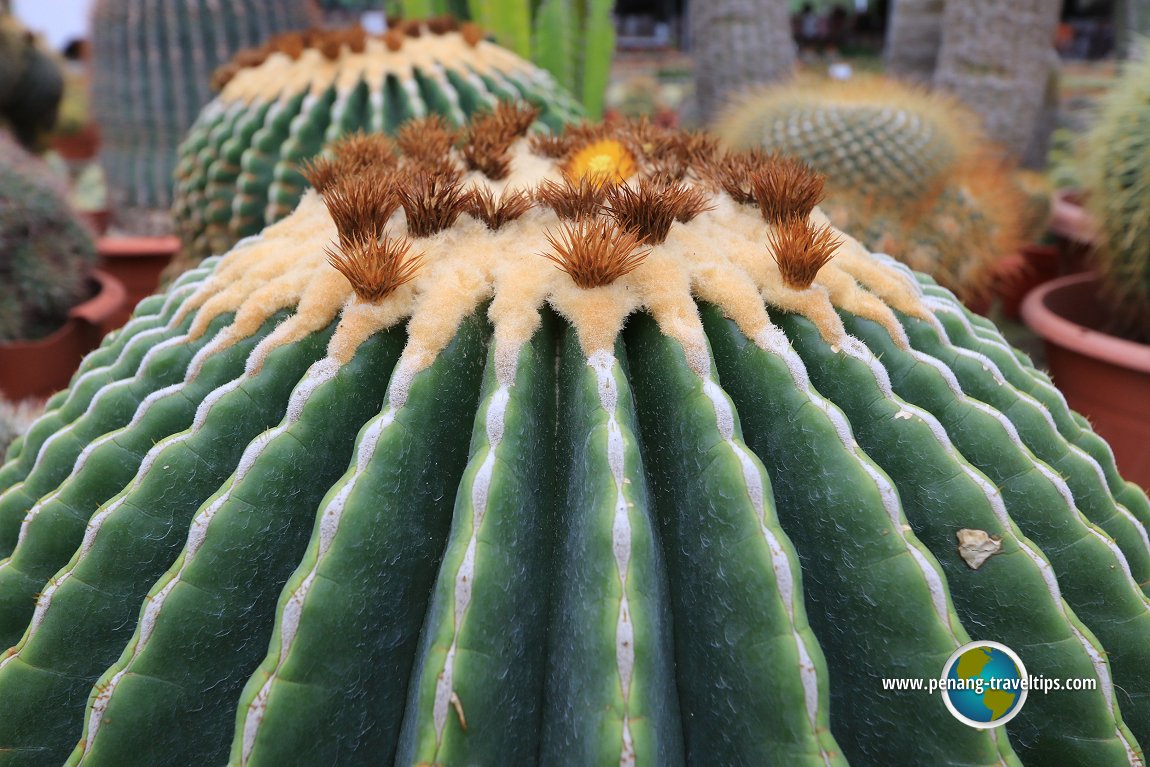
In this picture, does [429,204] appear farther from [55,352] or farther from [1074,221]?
[1074,221]

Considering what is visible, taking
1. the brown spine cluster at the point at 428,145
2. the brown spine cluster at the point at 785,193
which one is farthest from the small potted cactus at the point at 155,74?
the brown spine cluster at the point at 785,193

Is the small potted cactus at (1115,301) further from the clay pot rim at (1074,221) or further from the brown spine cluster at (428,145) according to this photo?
the brown spine cluster at (428,145)

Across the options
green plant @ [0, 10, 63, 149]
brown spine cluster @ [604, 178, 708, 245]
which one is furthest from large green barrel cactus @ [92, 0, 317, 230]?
brown spine cluster @ [604, 178, 708, 245]

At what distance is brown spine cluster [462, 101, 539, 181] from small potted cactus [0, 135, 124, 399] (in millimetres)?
2327

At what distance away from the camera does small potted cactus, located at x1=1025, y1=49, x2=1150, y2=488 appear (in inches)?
99.0

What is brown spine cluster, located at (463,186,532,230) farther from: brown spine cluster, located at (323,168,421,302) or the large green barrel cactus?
the large green barrel cactus

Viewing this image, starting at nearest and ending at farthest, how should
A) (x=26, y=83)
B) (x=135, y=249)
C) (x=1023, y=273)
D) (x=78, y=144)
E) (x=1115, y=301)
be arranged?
(x=1115, y=301) < (x=1023, y=273) < (x=135, y=249) < (x=26, y=83) < (x=78, y=144)

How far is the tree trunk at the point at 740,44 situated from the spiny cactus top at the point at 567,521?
12.5 ft

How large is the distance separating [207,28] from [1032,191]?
4.10m

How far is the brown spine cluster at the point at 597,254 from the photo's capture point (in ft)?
3.28

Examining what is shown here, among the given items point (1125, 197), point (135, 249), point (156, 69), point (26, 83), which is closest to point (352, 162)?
point (1125, 197)

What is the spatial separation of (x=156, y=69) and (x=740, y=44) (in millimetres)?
2996

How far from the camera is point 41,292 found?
328 cm

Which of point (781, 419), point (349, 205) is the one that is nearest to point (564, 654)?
point (781, 419)
